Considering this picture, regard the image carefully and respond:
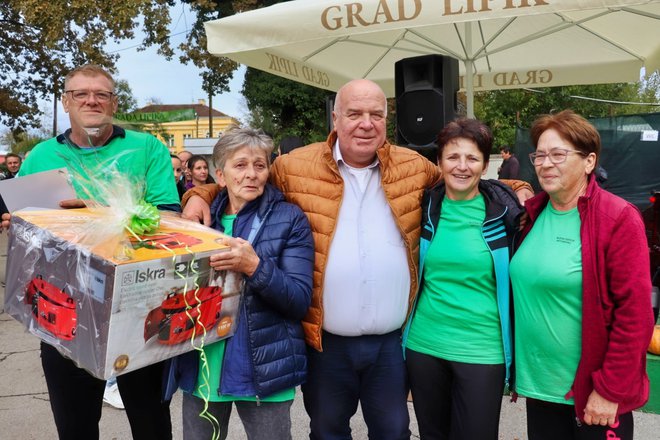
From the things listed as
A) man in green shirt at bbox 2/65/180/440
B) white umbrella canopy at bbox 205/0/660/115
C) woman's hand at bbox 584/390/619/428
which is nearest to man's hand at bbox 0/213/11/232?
man in green shirt at bbox 2/65/180/440

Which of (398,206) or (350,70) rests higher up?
(350,70)

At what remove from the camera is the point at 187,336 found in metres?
1.57

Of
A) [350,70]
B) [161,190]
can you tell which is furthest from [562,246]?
[350,70]

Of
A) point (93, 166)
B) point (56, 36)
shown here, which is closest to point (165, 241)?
point (93, 166)

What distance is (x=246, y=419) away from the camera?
189cm

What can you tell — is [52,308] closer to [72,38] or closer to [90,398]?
[90,398]

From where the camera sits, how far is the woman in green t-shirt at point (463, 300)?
197 centimetres

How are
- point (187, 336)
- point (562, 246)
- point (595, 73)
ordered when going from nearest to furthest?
1. point (187, 336)
2. point (562, 246)
3. point (595, 73)

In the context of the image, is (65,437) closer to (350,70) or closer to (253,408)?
(253,408)

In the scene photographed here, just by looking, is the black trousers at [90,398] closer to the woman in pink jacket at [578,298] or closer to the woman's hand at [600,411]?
the woman in pink jacket at [578,298]

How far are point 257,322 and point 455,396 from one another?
2.97 feet

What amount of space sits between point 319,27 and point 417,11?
63cm

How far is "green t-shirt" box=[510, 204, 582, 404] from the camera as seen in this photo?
177 centimetres

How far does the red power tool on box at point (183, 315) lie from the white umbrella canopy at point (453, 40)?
6.82ft
